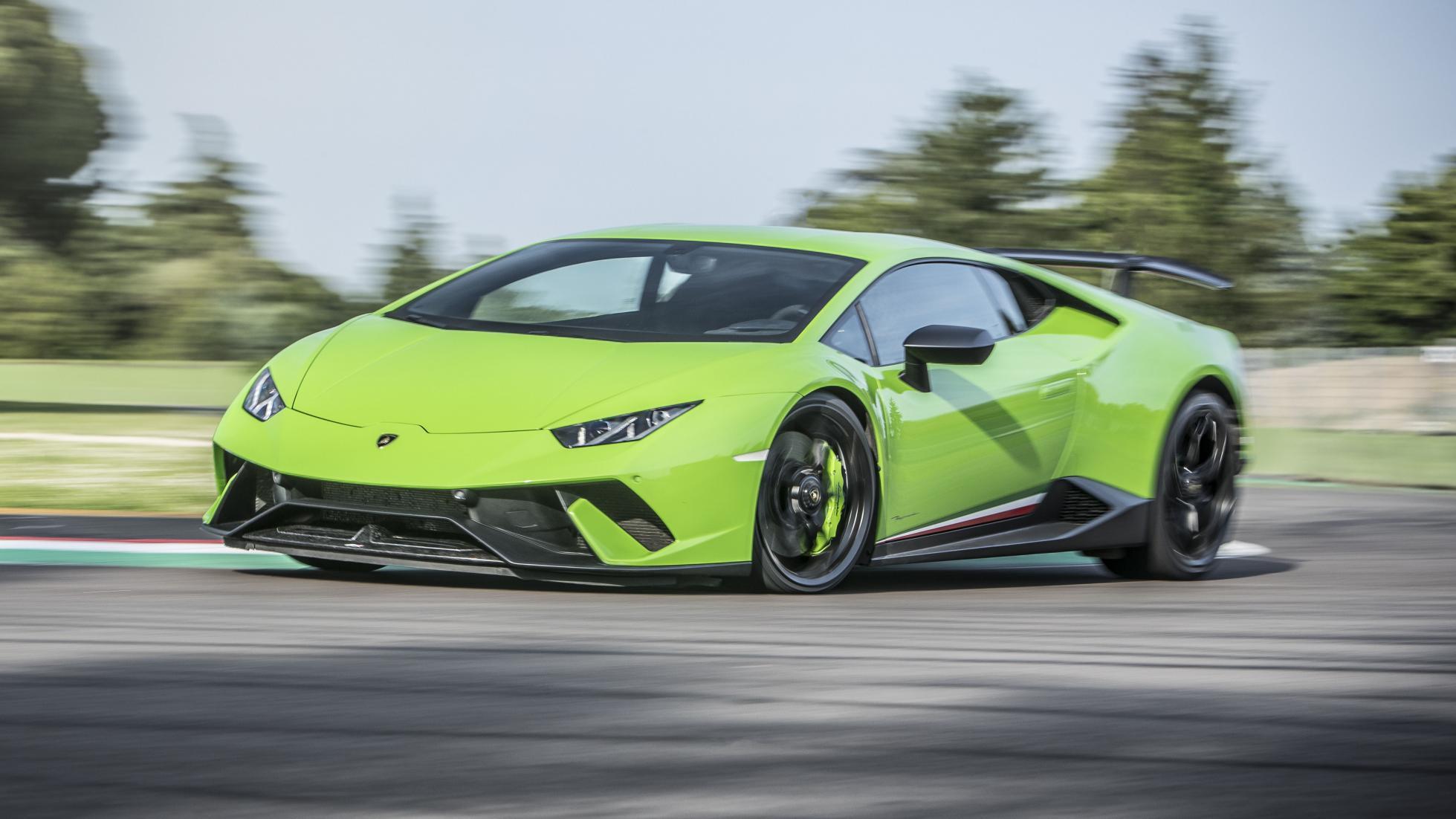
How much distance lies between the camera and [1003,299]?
23.6 ft

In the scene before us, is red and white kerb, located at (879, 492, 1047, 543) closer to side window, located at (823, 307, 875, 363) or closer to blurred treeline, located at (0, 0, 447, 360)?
side window, located at (823, 307, 875, 363)

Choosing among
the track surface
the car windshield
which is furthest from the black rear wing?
the track surface

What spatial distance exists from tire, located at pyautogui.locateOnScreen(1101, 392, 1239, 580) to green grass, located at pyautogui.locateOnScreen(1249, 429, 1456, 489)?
A: 679 cm

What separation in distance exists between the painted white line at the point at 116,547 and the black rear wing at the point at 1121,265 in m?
3.48

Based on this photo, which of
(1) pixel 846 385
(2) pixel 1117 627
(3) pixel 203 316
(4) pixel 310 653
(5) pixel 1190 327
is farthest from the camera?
(3) pixel 203 316

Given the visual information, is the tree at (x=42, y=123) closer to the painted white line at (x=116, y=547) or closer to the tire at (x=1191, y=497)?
the painted white line at (x=116, y=547)

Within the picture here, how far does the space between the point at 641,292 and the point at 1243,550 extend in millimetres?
3577

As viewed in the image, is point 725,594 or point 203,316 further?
Answer: point 203,316

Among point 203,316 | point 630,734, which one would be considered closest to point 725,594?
point 630,734

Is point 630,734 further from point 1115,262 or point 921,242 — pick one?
point 1115,262

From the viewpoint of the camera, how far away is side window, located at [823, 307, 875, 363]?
6.18 meters

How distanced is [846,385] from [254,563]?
2282 mm

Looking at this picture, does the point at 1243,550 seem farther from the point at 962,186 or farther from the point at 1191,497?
the point at 962,186

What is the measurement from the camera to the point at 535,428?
5465mm
